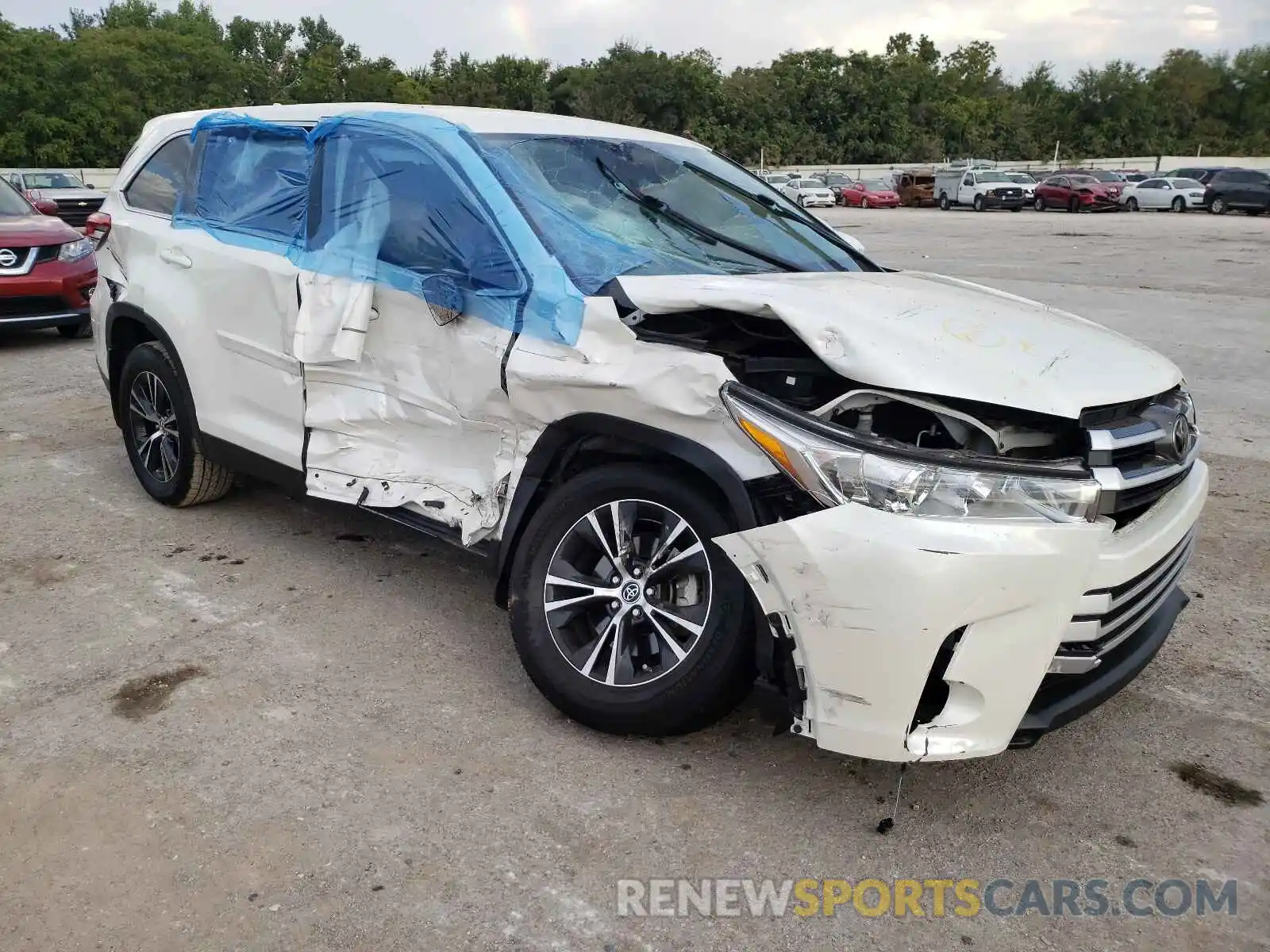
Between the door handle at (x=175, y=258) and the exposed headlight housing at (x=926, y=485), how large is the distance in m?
3.24

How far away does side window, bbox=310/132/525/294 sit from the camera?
351 centimetres

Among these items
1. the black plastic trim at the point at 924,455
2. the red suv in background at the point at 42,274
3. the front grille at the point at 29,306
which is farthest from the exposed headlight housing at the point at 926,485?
the front grille at the point at 29,306

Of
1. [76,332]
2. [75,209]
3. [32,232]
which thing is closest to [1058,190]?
[75,209]

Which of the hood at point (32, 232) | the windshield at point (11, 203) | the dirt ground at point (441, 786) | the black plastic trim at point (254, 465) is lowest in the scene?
the dirt ground at point (441, 786)

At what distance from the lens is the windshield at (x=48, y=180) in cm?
1892

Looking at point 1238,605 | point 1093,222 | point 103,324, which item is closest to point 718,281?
point 1238,605

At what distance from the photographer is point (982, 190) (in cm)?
4066

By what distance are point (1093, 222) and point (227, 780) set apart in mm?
33427

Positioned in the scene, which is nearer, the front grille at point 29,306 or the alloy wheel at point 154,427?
the alloy wheel at point 154,427

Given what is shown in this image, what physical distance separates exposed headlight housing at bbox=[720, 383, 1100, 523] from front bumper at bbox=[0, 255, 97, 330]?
8858 mm

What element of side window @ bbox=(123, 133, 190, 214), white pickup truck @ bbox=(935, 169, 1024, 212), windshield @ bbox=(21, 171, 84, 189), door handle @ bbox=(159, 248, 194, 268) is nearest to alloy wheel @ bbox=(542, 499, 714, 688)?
door handle @ bbox=(159, 248, 194, 268)

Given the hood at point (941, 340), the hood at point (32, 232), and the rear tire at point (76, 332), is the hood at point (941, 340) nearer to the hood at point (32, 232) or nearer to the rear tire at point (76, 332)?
the hood at point (32, 232)

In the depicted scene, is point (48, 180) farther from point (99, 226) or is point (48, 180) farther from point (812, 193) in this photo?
point (812, 193)

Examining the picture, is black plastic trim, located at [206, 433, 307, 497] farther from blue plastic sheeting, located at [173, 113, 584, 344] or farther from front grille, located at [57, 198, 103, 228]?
front grille, located at [57, 198, 103, 228]
